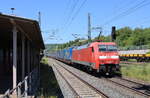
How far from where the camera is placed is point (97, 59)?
2245 cm

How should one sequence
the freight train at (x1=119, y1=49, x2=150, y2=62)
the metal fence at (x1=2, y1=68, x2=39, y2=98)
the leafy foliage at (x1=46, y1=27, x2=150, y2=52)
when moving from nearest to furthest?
1. the metal fence at (x1=2, y1=68, x2=39, y2=98)
2. the freight train at (x1=119, y1=49, x2=150, y2=62)
3. the leafy foliage at (x1=46, y1=27, x2=150, y2=52)

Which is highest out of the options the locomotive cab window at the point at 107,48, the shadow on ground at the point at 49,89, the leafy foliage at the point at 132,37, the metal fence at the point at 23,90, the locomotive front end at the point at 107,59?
the leafy foliage at the point at 132,37

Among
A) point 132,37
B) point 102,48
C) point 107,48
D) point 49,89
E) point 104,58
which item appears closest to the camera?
point 49,89

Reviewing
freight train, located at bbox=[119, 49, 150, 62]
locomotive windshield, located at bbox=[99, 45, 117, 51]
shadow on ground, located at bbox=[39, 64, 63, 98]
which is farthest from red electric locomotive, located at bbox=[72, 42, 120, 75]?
freight train, located at bbox=[119, 49, 150, 62]

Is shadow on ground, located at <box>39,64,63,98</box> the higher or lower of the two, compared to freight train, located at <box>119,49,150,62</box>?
lower

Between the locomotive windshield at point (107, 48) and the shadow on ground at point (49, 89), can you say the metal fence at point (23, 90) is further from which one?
the locomotive windshield at point (107, 48)

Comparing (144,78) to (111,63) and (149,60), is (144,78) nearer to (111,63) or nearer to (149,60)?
(111,63)

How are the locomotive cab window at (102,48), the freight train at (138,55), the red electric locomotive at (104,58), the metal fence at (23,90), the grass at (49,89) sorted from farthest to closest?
the freight train at (138,55), the locomotive cab window at (102,48), the red electric locomotive at (104,58), the grass at (49,89), the metal fence at (23,90)

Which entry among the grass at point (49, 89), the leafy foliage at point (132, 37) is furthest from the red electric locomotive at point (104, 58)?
the leafy foliage at point (132, 37)

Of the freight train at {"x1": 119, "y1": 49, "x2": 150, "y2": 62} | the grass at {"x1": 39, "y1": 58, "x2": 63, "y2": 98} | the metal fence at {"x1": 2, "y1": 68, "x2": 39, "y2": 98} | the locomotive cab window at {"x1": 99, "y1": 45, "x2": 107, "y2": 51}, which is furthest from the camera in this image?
the freight train at {"x1": 119, "y1": 49, "x2": 150, "y2": 62}

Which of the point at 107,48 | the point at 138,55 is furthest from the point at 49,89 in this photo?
the point at 138,55

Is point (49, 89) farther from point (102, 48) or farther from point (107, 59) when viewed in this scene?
point (102, 48)

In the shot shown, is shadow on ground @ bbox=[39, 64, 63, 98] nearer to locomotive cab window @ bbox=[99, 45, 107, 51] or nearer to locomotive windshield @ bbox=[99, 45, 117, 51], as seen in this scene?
locomotive cab window @ bbox=[99, 45, 107, 51]

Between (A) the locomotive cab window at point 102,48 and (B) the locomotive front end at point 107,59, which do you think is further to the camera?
(A) the locomotive cab window at point 102,48
